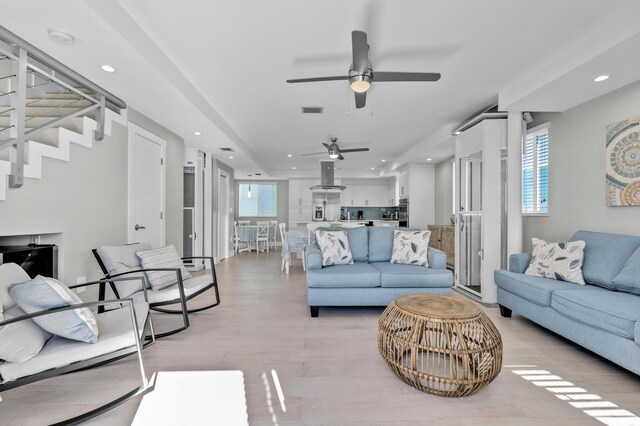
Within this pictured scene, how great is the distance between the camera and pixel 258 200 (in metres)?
10.0

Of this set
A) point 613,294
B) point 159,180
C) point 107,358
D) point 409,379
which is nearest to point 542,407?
point 409,379

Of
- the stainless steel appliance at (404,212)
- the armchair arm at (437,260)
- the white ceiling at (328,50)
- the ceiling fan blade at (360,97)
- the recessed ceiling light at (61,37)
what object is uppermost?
the white ceiling at (328,50)

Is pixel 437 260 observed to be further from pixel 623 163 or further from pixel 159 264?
pixel 159 264

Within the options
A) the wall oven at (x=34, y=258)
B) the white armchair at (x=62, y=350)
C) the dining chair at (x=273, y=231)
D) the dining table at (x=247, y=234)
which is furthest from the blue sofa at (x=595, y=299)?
the dining chair at (x=273, y=231)

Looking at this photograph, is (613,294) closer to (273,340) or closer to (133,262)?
(273,340)

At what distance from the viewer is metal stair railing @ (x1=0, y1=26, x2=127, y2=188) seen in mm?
2018

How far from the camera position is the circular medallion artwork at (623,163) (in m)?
2.68

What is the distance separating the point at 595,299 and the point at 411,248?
5.78ft

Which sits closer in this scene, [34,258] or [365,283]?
[34,258]

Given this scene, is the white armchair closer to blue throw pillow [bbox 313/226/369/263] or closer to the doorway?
blue throw pillow [bbox 313/226/369/263]

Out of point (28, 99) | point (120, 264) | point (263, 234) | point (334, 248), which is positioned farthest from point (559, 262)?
point (263, 234)

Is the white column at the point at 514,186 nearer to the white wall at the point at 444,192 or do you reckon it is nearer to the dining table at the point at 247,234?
the white wall at the point at 444,192

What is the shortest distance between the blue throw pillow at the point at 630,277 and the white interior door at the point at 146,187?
192 inches

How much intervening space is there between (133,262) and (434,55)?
138 inches
